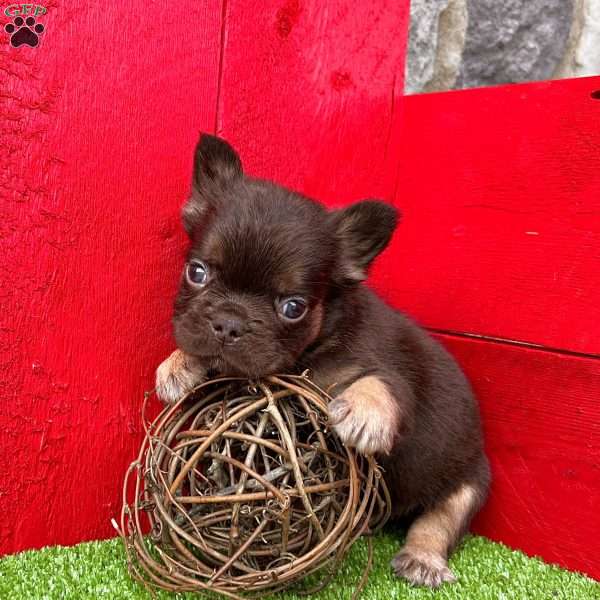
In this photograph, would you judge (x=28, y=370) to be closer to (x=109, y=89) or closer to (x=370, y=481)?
(x=109, y=89)

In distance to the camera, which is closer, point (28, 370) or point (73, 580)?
point (73, 580)

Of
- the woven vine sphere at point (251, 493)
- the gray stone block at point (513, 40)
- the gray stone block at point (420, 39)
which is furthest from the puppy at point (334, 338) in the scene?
the gray stone block at point (513, 40)

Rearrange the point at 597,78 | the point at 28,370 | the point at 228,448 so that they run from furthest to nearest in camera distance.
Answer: the point at 597,78 < the point at 28,370 < the point at 228,448

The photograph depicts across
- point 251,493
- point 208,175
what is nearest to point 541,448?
point 251,493

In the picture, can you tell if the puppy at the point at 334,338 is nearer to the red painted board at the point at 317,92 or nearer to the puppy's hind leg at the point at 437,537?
the puppy's hind leg at the point at 437,537

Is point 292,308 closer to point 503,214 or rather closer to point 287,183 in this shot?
point 287,183

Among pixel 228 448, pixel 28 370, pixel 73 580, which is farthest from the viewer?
pixel 28 370

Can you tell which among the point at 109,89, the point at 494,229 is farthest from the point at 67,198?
the point at 494,229
